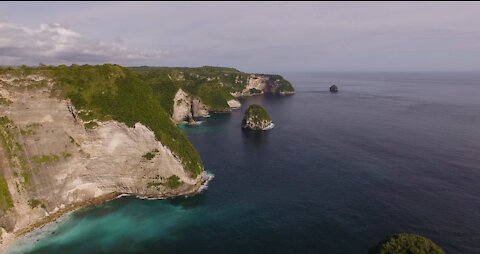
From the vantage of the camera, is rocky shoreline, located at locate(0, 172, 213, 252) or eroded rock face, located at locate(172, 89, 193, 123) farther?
eroded rock face, located at locate(172, 89, 193, 123)

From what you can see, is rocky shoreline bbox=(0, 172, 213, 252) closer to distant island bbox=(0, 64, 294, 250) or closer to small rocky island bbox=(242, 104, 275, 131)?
distant island bbox=(0, 64, 294, 250)

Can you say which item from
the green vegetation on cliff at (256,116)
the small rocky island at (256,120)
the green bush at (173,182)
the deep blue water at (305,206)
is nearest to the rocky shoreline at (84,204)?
the green bush at (173,182)

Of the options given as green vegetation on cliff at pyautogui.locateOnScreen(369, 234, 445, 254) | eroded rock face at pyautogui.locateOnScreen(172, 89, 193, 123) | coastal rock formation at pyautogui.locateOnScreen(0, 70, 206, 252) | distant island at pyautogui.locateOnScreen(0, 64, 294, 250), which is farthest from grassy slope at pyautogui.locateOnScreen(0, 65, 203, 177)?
eroded rock face at pyautogui.locateOnScreen(172, 89, 193, 123)

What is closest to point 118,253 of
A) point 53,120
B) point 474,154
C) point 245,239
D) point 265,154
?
point 245,239

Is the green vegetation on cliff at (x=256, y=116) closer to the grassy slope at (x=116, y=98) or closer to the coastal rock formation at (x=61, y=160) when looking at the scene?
the grassy slope at (x=116, y=98)

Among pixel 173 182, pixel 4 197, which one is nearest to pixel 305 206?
pixel 173 182

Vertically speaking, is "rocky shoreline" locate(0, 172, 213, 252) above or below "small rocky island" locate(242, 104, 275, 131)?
below

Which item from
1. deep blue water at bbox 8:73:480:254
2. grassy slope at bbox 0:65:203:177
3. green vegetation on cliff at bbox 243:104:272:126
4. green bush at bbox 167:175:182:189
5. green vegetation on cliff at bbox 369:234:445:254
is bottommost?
deep blue water at bbox 8:73:480:254
